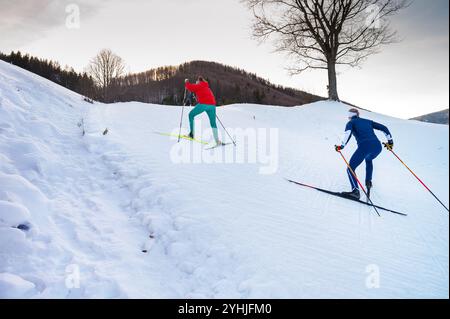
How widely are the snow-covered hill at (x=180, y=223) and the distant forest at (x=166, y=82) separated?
87.7 feet

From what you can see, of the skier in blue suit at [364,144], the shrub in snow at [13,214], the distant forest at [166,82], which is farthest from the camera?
the distant forest at [166,82]

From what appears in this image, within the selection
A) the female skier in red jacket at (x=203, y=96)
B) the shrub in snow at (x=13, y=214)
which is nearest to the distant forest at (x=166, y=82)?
the female skier in red jacket at (x=203, y=96)

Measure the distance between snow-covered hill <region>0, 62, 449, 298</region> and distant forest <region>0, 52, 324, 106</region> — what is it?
2674 centimetres

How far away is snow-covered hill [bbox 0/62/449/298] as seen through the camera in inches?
127

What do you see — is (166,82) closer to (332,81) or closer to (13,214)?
(332,81)

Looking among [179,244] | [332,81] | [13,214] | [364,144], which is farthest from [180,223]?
[332,81]

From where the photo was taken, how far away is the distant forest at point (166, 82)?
3908 cm

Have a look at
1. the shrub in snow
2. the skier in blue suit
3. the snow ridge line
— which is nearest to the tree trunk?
the skier in blue suit

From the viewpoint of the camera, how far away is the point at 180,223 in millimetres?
4207

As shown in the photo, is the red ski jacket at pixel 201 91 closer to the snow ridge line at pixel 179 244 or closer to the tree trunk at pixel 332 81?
the snow ridge line at pixel 179 244

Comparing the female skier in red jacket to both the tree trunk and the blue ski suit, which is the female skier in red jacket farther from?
the tree trunk

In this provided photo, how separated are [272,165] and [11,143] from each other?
18.8 ft
